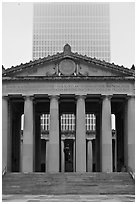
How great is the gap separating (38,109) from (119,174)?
1727cm

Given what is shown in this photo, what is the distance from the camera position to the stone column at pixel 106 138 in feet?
134

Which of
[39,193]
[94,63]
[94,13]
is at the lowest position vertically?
[39,193]

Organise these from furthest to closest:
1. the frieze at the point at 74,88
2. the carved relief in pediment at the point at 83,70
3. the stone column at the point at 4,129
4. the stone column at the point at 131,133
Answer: the carved relief in pediment at the point at 83,70 → the frieze at the point at 74,88 → the stone column at the point at 4,129 → the stone column at the point at 131,133

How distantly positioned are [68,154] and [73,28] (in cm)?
5730

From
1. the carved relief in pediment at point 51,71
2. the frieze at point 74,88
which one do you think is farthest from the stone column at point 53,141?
the carved relief in pediment at point 51,71

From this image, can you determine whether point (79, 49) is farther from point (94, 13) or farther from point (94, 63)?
point (94, 63)

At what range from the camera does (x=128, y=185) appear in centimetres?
3481

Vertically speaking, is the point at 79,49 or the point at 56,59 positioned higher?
the point at 79,49

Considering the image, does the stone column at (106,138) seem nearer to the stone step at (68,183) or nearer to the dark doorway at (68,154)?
the stone step at (68,183)

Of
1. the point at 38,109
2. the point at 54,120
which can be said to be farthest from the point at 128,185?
the point at 38,109

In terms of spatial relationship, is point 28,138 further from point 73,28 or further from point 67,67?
point 73,28

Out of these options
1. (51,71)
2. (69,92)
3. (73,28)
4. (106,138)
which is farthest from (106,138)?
(73,28)

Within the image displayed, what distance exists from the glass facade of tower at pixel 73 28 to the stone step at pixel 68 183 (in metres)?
66.7

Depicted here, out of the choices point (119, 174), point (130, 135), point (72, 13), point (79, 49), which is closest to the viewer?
point (119, 174)
